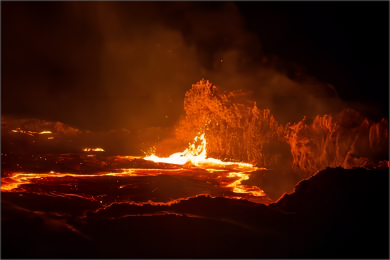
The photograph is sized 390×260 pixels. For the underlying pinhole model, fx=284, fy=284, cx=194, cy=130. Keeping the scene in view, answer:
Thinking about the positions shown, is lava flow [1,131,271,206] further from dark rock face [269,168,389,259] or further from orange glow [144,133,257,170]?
dark rock face [269,168,389,259]

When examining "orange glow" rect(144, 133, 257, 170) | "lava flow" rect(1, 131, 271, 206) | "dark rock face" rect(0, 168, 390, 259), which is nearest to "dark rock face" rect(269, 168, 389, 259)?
"dark rock face" rect(0, 168, 390, 259)

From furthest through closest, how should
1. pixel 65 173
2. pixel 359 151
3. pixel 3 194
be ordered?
pixel 65 173 → pixel 359 151 → pixel 3 194

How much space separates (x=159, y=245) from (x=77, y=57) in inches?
117

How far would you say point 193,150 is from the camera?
5.14 m

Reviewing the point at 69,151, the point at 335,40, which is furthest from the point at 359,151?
the point at 69,151

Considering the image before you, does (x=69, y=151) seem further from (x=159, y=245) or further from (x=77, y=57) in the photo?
(x=159, y=245)

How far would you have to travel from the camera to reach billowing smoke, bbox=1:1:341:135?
352 centimetres

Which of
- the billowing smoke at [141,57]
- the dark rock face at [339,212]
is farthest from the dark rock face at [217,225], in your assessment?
the billowing smoke at [141,57]

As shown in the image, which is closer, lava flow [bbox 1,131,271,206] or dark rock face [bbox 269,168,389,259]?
dark rock face [bbox 269,168,389,259]

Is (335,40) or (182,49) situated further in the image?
(182,49)

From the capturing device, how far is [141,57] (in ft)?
13.6

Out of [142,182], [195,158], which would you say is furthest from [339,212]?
[195,158]

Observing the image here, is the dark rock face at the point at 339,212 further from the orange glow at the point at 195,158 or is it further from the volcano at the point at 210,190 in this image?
the orange glow at the point at 195,158

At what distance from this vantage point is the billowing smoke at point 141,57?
3.52 metres
